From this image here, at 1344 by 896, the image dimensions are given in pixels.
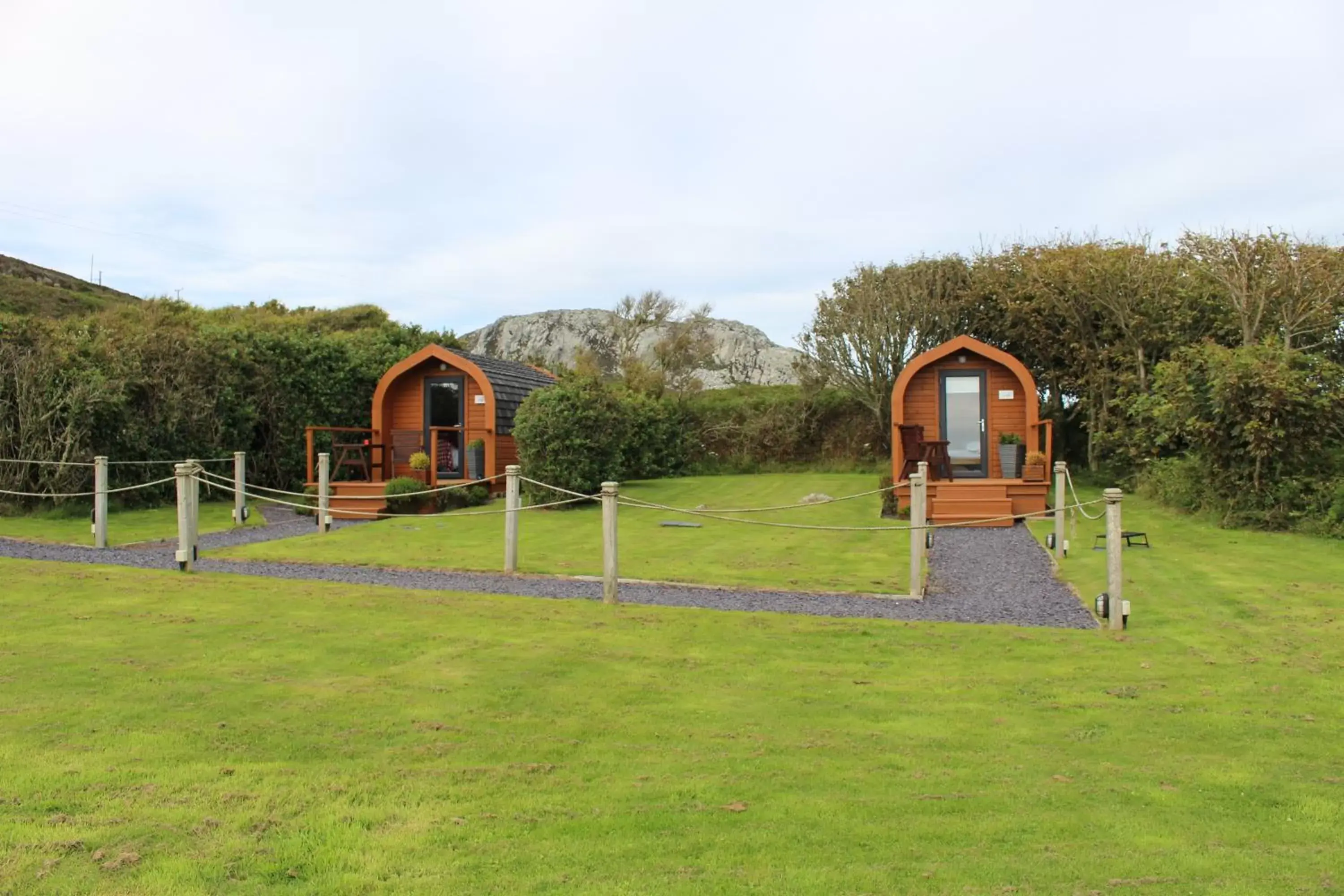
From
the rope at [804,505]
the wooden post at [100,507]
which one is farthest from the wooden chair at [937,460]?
the wooden post at [100,507]

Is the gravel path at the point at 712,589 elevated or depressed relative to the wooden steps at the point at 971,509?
depressed

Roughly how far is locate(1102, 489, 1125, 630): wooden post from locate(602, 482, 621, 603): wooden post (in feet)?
12.8

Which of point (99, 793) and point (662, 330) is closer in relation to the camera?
point (99, 793)

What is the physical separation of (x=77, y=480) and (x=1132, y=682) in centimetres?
1481

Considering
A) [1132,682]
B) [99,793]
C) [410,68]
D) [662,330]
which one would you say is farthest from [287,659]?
[662,330]

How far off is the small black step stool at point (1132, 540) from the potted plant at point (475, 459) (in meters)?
11.3

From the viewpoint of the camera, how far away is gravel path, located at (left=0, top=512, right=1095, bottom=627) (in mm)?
7871

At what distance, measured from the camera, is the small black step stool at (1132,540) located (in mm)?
11500

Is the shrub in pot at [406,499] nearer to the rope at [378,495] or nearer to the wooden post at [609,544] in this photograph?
the rope at [378,495]

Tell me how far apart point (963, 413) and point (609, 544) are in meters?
11.6

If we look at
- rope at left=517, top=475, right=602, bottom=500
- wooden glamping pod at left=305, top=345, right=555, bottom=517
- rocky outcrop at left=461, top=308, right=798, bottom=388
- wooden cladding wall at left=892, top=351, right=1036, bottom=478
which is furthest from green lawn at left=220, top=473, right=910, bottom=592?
rocky outcrop at left=461, top=308, right=798, bottom=388

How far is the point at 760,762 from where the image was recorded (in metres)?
4.05

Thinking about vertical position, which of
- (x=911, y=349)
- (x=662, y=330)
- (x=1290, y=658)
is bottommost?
(x=1290, y=658)

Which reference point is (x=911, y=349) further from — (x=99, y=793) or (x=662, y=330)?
(x=99, y=793)
